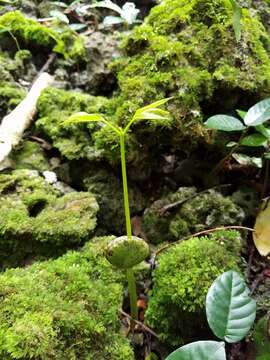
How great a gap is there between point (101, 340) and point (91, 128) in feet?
2.99

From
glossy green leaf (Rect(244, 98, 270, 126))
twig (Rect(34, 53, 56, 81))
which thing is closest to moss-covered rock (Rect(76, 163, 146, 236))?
glossy green leaf (Rect(244, 98, 270, 126))

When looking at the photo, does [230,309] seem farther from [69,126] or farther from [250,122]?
[69,126]

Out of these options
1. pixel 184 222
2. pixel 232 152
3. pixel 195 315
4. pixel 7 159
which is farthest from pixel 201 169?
pixel 7 159

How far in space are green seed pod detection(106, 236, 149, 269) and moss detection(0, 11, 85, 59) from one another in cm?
153

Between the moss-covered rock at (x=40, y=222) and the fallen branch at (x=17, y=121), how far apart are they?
200 millimetres

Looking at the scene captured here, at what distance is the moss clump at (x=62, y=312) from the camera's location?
2.91ft

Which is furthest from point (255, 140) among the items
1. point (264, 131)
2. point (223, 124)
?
point (223, 124)

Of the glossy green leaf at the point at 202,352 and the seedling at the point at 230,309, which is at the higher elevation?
the glossy green leaf at the point at 202,352

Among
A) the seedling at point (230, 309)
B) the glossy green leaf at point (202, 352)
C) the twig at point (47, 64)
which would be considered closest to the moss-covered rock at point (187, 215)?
the seedling at point (230, 309)

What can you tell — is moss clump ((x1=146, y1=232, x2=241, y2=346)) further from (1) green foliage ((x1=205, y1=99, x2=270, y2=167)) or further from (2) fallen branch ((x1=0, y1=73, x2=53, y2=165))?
(2) fallen branch ((x1=0, y1=73, x2=53, y2=165))

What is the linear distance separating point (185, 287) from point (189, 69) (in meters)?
0.92

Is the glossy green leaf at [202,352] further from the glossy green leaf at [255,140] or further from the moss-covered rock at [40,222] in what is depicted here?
the glossy green leaf at [255,140]

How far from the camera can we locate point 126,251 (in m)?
1.10

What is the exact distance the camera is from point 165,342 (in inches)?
48.7
